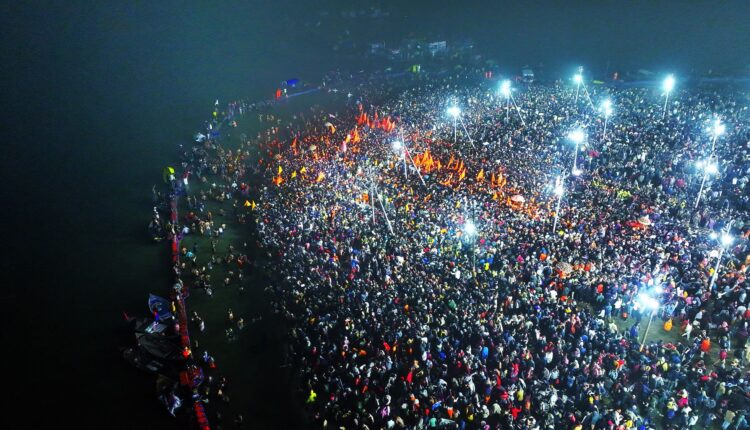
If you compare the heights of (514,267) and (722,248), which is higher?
(722,248)

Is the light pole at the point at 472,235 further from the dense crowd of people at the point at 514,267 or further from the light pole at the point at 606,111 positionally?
the light pole at the point at 606,111

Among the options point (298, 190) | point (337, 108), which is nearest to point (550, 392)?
point (298, 190)

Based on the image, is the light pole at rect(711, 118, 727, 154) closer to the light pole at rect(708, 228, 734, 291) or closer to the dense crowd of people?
the dense crowd of people

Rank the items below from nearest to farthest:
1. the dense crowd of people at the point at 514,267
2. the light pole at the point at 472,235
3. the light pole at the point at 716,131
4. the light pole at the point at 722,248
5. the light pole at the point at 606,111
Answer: the dense crowd of people at the point at 514,267 < the light pole at the point at 722,248 < the light pole at the point at 472,235 < the light pole at the point at 716,131 < the light pole at the point at 606,111

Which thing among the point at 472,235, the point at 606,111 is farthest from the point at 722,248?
the point at 606,111

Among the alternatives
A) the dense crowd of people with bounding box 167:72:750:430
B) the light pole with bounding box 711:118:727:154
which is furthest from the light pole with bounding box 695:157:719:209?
the light pole with bounding box 711:118:727:154

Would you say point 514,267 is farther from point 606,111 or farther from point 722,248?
point 606,111

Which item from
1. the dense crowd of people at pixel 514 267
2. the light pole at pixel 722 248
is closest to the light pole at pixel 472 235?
the dense crowd of people at pixel 514 267

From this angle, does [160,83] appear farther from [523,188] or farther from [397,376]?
[397,376]
